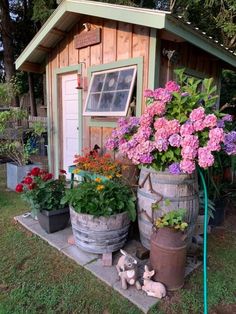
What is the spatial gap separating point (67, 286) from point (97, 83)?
2.72 meters

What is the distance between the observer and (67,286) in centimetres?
A: 197

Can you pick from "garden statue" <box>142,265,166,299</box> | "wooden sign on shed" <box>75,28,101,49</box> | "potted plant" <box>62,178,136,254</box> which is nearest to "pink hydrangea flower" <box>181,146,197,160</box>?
"potted plant" <box>62,178,136,254</box>

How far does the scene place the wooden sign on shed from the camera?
11.9ft

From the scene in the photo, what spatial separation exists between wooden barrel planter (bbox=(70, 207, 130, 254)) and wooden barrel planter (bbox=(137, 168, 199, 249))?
0.70 ft

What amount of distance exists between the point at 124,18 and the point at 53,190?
2077mm

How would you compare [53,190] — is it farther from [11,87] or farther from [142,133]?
[11,87]

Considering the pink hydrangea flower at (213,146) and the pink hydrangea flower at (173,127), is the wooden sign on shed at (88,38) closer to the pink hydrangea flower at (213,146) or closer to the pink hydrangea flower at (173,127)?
the pink hydrangea flower at (173,127)

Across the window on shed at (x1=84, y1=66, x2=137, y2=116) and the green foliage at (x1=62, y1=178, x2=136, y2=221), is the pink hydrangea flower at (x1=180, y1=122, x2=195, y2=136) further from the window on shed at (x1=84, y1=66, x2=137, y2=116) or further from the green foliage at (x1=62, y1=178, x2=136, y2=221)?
the window on shed at (x1=84, y1=66, x2=137, y2=116)

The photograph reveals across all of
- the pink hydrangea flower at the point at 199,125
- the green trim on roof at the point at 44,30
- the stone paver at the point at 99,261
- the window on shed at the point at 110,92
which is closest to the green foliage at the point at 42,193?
the stone paver at the point at 99,261

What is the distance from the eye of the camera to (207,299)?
186cm

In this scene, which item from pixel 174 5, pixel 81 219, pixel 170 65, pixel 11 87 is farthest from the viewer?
pixel 174 5

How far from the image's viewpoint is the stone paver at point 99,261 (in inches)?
72.2

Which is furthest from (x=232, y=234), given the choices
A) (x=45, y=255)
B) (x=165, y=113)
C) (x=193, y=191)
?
(x=45, y=255)

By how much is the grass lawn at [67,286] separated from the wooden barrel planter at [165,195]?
45 cm
